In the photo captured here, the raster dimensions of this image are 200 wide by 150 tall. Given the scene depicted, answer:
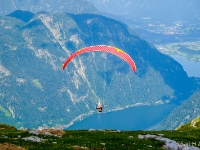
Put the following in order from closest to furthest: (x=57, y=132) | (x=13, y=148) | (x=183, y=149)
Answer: (x=13, y=148) → (x=183, y=149) → (x=57, y=132)

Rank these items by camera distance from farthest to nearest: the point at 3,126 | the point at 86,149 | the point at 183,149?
the point at 3,126 → the point at 183,149 → the point at 86,149

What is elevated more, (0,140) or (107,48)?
(107,48)

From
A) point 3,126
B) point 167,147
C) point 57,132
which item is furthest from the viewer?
point 3,126

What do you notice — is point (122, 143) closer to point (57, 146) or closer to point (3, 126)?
point (57, 146)

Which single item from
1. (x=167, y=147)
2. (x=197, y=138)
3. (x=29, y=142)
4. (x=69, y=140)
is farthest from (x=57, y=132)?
(x=197, y=138)

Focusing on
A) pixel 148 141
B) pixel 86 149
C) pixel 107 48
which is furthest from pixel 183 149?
pixel 107 48

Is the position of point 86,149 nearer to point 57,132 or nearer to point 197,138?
point 57,132

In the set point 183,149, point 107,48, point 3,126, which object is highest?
point 107,48

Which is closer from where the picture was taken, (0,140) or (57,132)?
(0,140)

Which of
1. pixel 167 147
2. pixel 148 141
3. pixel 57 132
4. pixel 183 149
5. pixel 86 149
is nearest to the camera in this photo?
pixel 86 149
